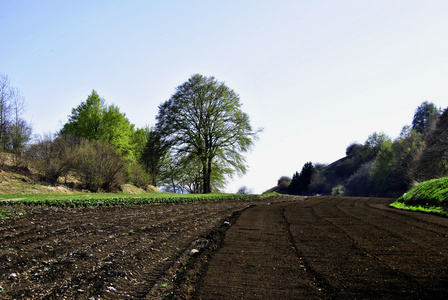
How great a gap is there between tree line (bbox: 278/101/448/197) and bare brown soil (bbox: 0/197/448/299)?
20653mm

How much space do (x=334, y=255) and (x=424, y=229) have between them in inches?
166

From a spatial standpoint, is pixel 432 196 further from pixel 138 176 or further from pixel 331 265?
pixel 138 176

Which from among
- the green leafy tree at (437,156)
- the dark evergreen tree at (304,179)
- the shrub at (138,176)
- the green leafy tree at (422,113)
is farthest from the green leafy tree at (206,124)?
the green leafy tree at (422,113)

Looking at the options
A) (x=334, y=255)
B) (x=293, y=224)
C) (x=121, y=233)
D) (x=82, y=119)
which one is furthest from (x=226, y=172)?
(x=334, y=255)

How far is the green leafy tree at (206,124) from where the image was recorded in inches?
1247

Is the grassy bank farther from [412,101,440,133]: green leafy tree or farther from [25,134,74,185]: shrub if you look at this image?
[412,101,440,133]: green leafy tree

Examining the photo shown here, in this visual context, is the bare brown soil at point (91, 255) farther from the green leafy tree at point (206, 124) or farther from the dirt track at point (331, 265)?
the green leafy tree at point (206, 124)

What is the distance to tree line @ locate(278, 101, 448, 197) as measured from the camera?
26719mm

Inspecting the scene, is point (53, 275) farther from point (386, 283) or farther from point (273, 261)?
point (386, 283)

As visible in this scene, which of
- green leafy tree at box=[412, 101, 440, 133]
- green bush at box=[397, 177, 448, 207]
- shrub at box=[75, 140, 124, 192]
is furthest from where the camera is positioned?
green leafy tree at box=[412, 101, 440, 133]

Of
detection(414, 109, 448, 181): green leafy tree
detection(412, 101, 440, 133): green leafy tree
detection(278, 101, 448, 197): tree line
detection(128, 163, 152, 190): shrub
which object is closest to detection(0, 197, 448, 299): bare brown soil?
detection(128, 163, 152, 190): shrub

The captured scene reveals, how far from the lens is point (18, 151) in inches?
878

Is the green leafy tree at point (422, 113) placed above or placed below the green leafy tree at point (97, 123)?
above

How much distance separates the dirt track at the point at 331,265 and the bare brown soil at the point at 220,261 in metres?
0.02
